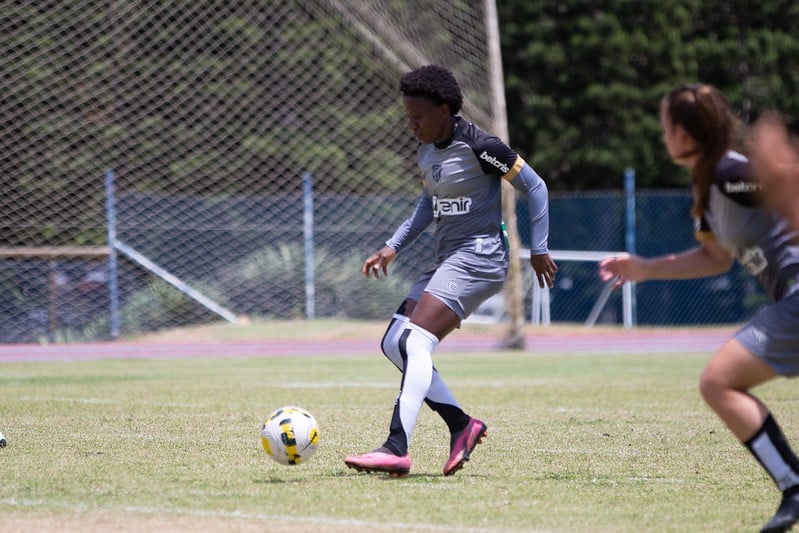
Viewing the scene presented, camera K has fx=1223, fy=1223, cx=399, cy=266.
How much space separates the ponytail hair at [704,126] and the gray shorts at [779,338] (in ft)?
1.74

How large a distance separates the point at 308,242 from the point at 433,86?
58.8 feet

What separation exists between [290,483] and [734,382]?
243 cm

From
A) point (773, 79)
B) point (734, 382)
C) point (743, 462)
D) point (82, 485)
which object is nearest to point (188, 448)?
point (82, 485)

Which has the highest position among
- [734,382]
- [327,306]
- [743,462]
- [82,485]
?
[734,382]

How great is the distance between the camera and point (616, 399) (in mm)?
11508

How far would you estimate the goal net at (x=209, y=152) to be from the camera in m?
18.7

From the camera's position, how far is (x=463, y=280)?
6797mm

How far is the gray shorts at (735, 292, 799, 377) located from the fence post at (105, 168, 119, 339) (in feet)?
59.3

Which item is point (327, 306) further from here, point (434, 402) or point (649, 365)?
point (434, 402)

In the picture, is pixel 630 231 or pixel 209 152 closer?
pixel 209 152

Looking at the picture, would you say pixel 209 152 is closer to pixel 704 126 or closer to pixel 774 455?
pixel 704 126

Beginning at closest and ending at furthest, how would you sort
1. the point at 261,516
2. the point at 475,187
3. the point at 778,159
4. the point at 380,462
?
the point at 778,159 < the point at 261,516 < the point at 380,462 < the point at 475,187

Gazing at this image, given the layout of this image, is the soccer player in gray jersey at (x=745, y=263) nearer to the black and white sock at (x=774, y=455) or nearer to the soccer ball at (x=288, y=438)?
the black and white sock at (x=774, y=455)

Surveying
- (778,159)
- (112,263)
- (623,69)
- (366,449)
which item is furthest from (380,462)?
(623,69)
